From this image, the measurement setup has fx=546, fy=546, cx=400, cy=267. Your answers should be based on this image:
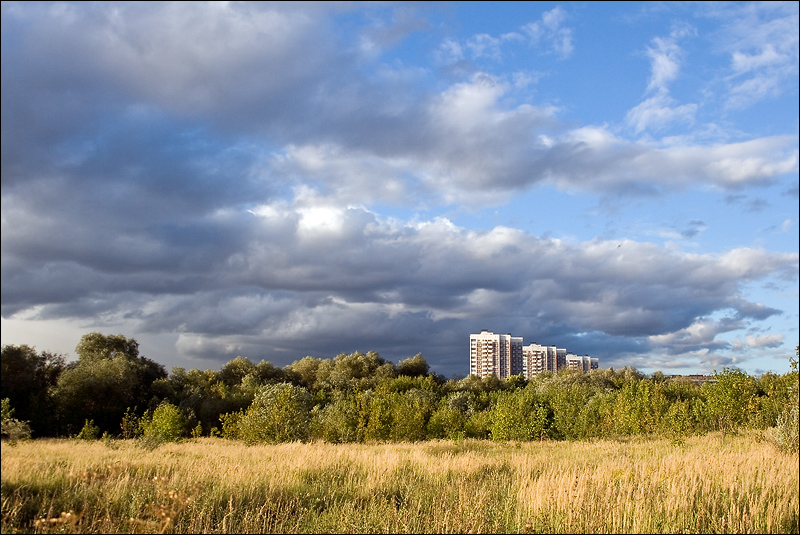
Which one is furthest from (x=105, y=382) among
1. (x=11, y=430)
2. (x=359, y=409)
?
(x=11, y=430)

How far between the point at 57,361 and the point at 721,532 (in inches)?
1314

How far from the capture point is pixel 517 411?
3328 centimetres

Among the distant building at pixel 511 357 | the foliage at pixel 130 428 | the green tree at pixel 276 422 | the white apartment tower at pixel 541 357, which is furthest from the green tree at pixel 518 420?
the white apartment tower at pixel 541 357

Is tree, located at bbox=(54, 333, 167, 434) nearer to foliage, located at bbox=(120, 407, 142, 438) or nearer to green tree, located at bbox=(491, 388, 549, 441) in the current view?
foliage, located at bbox=(120, 407, 142, 438)

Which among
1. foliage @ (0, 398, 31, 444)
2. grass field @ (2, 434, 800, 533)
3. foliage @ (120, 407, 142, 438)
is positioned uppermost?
foliage @ (0, 398, 31, 444)

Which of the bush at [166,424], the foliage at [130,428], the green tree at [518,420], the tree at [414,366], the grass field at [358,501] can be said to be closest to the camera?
the grass field at [358,501]

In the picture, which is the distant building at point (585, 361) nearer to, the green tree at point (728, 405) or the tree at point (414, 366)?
the tree at point (414, 366)

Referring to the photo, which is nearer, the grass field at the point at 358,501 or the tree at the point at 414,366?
the grass field at the point at 358,501

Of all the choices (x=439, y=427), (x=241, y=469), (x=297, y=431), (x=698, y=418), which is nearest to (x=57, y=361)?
(x=297, y=431)

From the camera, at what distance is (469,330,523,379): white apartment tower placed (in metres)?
112

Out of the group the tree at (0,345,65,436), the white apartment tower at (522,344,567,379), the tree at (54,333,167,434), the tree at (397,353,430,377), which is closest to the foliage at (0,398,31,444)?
the tree at (0,345,65,436)

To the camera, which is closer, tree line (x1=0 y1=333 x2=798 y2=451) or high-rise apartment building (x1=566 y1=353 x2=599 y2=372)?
tree line (x1=0 y1=333 x2=798 y2=451)

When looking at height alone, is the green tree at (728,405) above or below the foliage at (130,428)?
above

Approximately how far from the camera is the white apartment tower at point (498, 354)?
112 m
